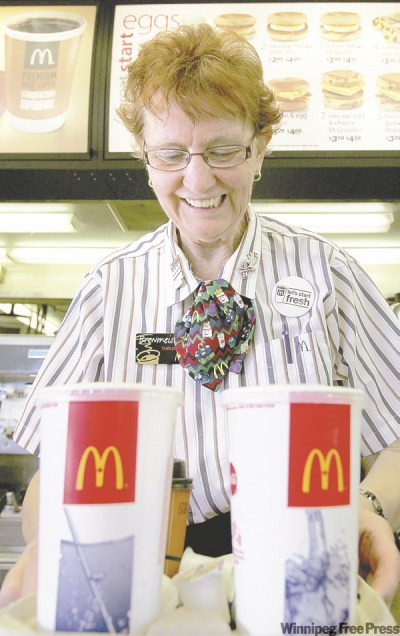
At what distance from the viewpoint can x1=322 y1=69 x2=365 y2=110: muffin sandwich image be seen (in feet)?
6.63

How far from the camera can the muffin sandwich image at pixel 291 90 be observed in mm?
2021

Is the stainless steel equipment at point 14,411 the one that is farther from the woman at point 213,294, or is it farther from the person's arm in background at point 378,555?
the person's arm in background at point 378,555

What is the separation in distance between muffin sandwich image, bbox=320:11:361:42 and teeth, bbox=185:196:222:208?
1.31 metres

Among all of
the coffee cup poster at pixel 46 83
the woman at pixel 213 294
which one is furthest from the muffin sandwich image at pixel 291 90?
the woman at pixel 213 294

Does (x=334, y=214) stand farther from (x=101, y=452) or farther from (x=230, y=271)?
(x=101, y=452)

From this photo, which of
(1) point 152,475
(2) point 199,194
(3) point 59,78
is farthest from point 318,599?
(3) point 59,78

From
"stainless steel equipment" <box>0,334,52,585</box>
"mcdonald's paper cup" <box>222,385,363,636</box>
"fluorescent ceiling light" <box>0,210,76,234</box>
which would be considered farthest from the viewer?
"fluorescent ceiling light" <box>0,210,76,234</box>

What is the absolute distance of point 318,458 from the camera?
0.45m

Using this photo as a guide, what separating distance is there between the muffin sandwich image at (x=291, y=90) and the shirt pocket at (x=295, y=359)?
1.22 meters

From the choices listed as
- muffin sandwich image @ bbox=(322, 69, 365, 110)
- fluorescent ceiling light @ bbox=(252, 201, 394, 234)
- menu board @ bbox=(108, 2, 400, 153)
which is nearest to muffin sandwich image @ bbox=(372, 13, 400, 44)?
menu board @ bbox=(108, 2, 400, 153)

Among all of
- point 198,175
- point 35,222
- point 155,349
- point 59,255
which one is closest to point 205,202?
point 198,175

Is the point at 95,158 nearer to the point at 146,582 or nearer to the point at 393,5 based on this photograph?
the point at 393,5

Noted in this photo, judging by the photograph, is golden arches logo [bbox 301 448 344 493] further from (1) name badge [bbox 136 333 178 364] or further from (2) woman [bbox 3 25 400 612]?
(1) name badge [bbox 136 333 178 364]

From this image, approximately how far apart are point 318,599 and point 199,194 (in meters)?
0.78
